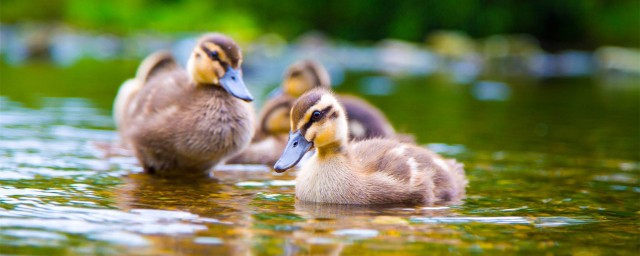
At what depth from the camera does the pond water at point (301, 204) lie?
175 inches

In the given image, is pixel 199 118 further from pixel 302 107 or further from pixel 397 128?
pixel 397 128

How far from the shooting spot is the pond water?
14.5 feet

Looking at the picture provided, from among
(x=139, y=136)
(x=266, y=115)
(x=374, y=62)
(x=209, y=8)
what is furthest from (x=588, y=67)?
(x=139, y=136)

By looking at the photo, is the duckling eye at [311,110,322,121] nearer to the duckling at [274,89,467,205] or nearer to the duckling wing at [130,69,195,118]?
the duckling at [274,89,467,205]

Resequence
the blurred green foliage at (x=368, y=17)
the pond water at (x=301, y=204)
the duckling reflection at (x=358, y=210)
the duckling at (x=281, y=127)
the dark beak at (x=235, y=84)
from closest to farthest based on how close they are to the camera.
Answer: the pond water at (x=301, y=204)
the duckling reflection at (x=358, y=210)
the dark beak at (x=235, y=84)
the duckling at (x=281, y=127)
the blurred green foliage at (x=368, y=17)

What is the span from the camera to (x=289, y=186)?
6469 mm

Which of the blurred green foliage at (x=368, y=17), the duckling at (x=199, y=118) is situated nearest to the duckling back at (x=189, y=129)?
the duckling at (x=199, y=118)

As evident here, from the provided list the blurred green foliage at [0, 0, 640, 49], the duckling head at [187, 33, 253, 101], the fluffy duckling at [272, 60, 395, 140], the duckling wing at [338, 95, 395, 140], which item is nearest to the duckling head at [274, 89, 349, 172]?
the duckling head at [187, 33, 253, 101]

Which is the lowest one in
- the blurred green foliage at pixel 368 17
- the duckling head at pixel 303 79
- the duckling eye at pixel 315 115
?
the duckling eye at pixel 315 115

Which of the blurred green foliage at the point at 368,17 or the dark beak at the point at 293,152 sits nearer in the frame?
the dark beak at the point at 293,152

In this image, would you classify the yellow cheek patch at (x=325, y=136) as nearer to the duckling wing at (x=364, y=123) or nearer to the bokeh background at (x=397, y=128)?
the bokeh background at (x=397, y=128)

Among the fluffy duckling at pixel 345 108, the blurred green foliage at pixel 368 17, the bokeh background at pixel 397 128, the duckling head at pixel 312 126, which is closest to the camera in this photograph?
the bokeh background at pixel 397 128

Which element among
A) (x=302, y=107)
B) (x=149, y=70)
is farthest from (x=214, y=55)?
(x=149, y=70)

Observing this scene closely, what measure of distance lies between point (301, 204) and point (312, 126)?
433 mm
